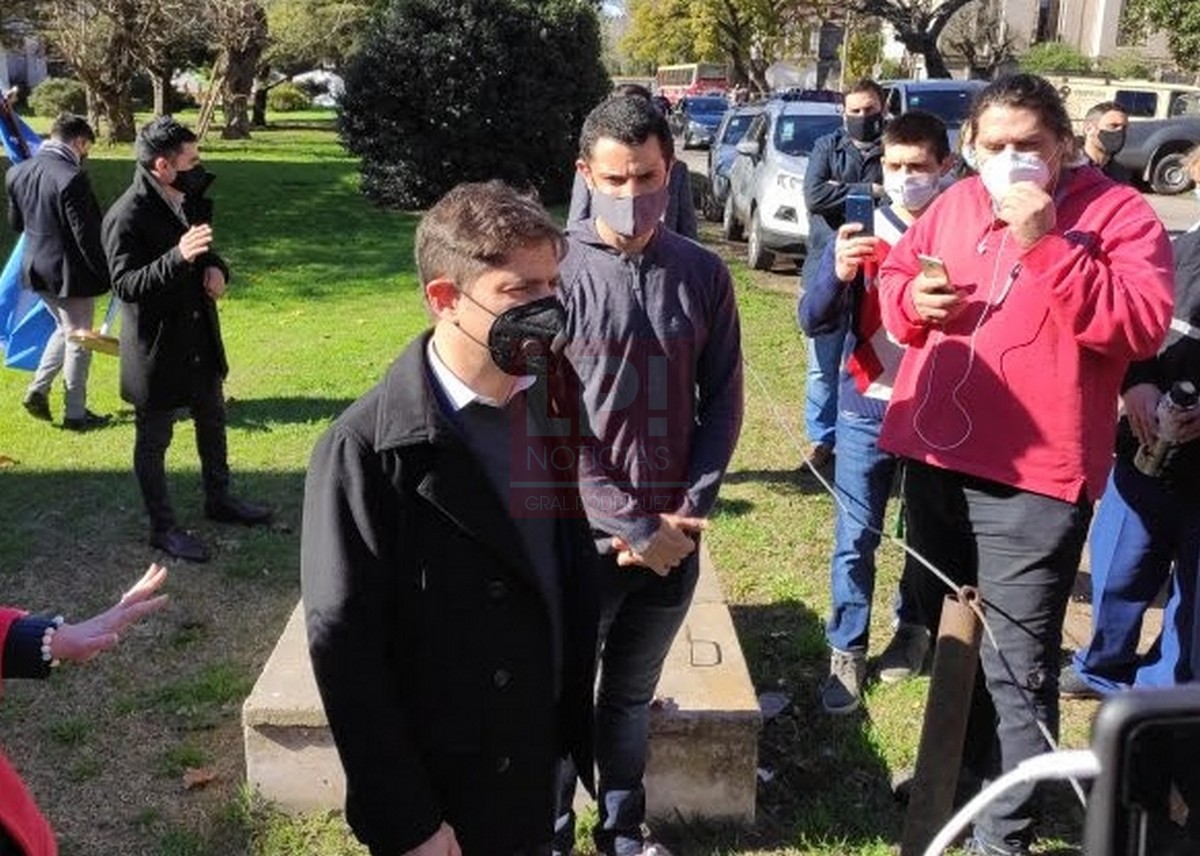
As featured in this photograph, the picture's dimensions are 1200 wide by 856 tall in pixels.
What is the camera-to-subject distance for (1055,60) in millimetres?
46719

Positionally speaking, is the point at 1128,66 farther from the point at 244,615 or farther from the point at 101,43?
the point at 244,615

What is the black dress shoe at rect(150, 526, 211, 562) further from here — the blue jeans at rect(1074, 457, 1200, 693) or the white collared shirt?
the blue jeans at rect(1074, 457, 1200, 693)

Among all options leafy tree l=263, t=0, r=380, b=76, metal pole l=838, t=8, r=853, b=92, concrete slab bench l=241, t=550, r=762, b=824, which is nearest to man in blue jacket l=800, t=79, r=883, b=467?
concrete slab bench l=241, t=550, r=762, b=824

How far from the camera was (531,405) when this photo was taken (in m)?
2.45

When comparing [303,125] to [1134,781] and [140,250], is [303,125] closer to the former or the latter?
[140,250]

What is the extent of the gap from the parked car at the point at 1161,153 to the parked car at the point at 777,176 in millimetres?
10335

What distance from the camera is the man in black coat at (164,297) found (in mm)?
5305

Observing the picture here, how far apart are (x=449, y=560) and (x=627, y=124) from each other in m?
1.30

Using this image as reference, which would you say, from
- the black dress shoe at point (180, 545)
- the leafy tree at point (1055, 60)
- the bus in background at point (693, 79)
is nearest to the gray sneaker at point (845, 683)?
the black dress shoe at point (180, 545)

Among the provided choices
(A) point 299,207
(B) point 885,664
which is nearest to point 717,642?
(B) point 885,664

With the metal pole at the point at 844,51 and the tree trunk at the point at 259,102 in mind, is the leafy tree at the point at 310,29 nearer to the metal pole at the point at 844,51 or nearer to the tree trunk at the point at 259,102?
the tree trunk at the point at 259,102

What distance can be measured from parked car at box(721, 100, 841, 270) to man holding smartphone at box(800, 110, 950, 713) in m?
8.15

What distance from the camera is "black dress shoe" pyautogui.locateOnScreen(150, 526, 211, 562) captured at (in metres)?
5.62

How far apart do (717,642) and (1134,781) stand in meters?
3.24
